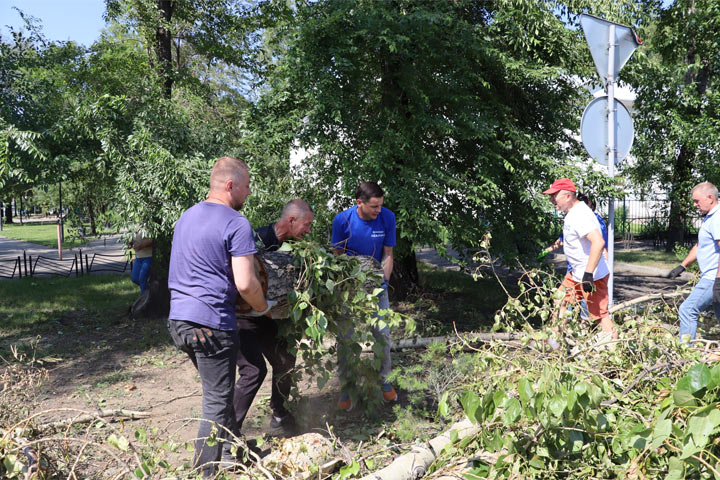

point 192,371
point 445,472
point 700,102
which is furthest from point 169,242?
point 700,102

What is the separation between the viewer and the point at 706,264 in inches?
212

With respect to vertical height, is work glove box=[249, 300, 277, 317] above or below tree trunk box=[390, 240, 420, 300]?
above

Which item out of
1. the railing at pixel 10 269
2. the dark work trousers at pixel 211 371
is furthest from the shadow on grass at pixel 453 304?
the railing at pixel 10 269

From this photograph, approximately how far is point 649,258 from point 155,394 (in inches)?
564

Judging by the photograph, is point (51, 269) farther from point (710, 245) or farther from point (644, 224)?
point (644, 224)

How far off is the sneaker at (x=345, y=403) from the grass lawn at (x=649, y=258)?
11.5 m

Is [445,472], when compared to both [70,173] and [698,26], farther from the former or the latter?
[698,26]

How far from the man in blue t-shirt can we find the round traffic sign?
6.84 ft

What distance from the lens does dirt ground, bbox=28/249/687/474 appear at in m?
4.47

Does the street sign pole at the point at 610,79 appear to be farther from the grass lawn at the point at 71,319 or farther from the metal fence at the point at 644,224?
the metal fence at the point at 644,224

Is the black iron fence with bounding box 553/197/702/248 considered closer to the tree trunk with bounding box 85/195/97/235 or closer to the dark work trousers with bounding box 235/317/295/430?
the tree trunk with bounding box 85/195/97/235

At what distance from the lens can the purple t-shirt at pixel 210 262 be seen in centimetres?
317

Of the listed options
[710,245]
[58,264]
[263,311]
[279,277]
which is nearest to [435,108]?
[710,245]

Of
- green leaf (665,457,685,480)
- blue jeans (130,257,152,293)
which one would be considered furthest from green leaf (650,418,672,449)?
blue jeans (130,257,152,293)
